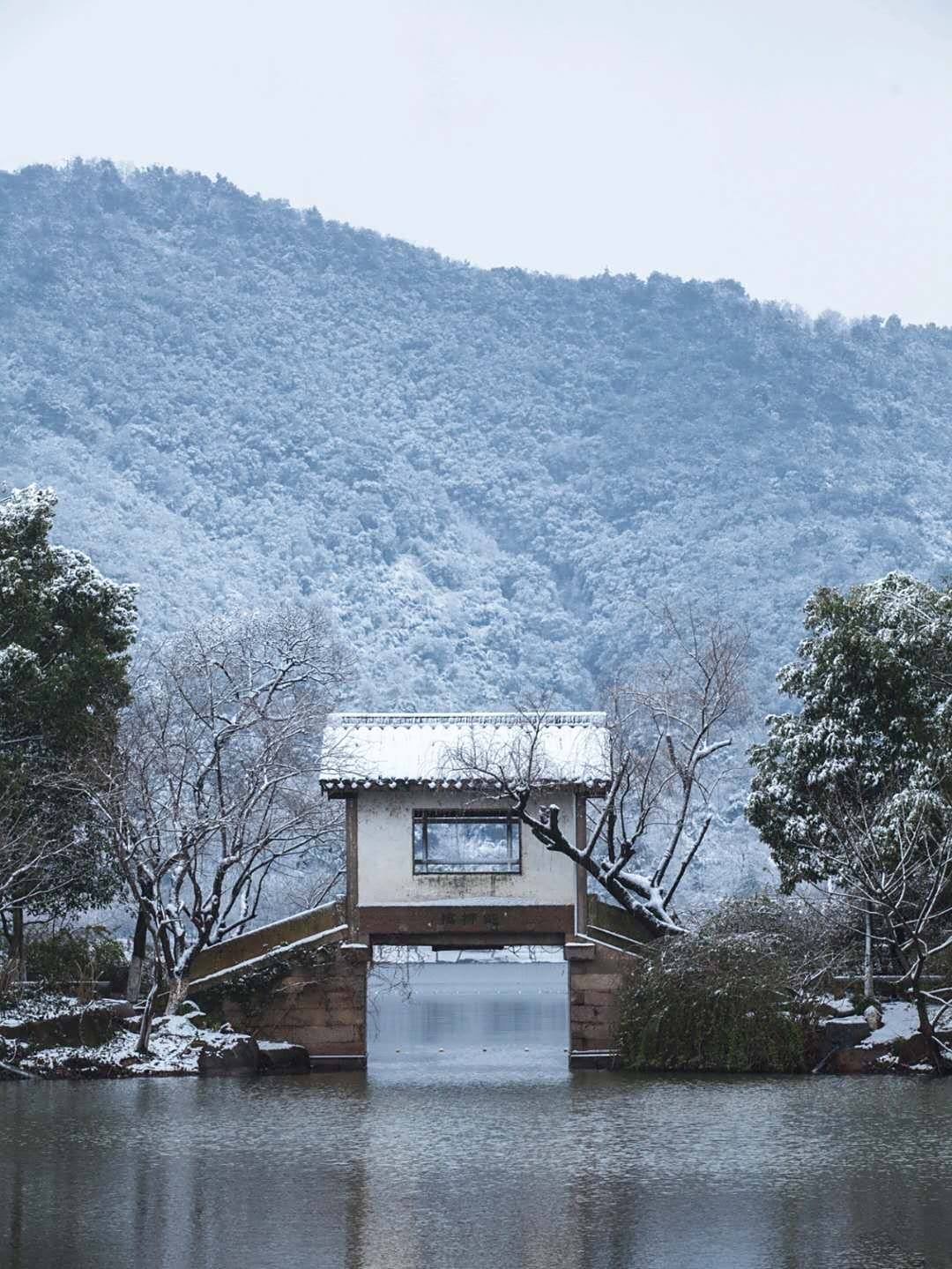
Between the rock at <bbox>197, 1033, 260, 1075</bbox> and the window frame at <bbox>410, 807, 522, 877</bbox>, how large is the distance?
18.8ft

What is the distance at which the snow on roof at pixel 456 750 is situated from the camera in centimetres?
4169

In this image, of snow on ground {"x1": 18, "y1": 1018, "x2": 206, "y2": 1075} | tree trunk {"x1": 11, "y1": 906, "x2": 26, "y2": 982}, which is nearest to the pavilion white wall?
snow on ground {"x1": 18, "y1": 1018, "x2": 206, "y2": 1075}

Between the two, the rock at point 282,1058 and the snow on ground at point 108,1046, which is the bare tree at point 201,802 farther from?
the rock at point 282,1058

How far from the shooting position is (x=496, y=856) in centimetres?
4416

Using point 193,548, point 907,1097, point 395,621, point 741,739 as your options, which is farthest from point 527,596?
point 907,1097

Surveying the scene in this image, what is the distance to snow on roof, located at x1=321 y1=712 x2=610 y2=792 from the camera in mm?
41688

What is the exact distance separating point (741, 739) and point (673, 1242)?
359 feet

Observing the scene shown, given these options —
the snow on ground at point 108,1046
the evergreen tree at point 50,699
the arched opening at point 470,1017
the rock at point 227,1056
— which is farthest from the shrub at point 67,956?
the arched opening at point 470,1017

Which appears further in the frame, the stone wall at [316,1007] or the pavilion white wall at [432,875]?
the pavilion white wall at [432,875]

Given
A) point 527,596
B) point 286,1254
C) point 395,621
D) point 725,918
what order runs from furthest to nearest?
1. point 527,596
2. point 395,621
3. point 725,918
4. point 286,1254

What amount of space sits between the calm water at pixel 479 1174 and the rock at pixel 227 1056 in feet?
4.83

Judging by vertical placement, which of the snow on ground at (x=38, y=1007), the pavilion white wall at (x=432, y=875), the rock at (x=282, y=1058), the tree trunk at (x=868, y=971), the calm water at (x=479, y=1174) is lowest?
the calm water at (x=479, y=1174)

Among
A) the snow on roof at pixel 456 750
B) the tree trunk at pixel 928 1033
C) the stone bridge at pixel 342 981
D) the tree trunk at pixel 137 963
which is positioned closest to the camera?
Answer: the tree trunk at pixel 928 1033

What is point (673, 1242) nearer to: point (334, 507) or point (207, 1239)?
point (207, 1239)
